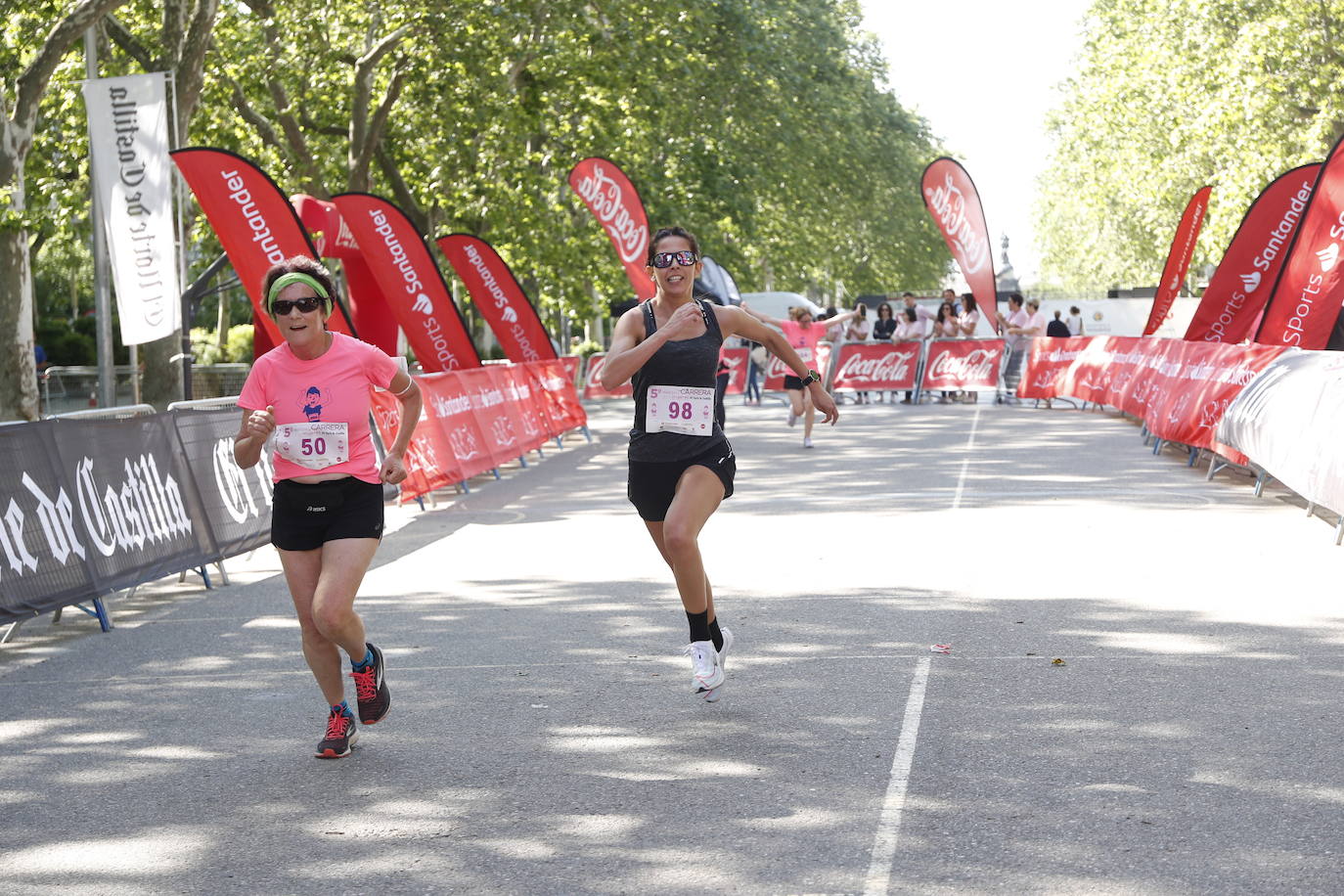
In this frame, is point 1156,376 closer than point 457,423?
No

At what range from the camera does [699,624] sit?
713 cm

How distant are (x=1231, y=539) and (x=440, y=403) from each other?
25.4ft

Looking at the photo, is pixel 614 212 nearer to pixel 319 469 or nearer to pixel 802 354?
pixel 802 354

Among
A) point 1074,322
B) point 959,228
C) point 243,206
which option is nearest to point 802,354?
point 959,228

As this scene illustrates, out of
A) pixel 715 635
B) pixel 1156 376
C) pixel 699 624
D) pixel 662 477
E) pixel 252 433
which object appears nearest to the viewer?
pixel 252 433

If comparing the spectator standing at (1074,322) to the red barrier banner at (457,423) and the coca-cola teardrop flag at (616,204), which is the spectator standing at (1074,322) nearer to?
the coca-cola teardrop flag at (616,204)

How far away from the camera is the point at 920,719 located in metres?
6.64

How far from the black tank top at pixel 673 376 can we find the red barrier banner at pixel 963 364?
82.5 feet

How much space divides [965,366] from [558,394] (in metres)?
10.8

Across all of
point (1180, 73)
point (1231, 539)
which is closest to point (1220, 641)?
point (1231, 539)

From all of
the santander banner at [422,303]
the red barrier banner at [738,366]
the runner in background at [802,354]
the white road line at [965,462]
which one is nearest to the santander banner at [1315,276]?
the white road line at [965,462]

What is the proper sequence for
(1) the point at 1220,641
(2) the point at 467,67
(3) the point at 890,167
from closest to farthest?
1. (1) the point at 1220,641
2. (2) the point at 467,67
3. (3) the point at 890,167

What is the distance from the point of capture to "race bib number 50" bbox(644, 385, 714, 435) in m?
6.89

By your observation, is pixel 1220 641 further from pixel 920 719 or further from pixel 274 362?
pixel 274 362
